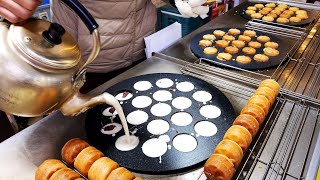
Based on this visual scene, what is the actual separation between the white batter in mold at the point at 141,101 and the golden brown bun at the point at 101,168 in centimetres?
44

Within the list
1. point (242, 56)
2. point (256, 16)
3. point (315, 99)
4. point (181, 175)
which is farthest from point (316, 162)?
point (256, 16)

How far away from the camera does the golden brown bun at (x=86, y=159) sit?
0.99 metres

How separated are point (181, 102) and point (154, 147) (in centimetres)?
35

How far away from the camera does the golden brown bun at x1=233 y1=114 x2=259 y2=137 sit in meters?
1.09

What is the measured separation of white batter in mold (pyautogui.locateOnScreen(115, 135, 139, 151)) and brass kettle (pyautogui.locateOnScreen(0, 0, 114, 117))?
0.92ft

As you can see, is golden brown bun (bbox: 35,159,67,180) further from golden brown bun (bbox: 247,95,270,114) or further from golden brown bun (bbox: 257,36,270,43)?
golden brown bun (bbox: 257,36,270,43)

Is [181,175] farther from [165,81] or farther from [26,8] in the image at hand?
[26,8]

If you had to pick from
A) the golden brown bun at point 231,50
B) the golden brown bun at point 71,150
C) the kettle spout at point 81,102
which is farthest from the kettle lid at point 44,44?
the golden brown bun at point 231,50

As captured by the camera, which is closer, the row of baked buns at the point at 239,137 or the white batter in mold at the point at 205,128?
the row of baked buns at the point at 239,137

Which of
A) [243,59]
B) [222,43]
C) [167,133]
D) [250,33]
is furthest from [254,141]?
[250,33]

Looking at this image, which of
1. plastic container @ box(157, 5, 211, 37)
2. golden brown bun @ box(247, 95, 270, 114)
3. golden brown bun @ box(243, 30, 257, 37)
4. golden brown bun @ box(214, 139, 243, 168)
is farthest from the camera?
plastic container @ box(157, 5, 211, 37)

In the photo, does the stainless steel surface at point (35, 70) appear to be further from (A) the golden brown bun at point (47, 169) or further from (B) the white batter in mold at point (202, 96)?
(B) the white batter in mold at point (202, 96)

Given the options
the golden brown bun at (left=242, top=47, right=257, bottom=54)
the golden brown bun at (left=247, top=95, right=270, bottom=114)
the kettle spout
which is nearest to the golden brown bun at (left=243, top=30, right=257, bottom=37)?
the golden brown bun at (left=242, top=47, right=257, bottom=54)

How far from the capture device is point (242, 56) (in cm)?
176
